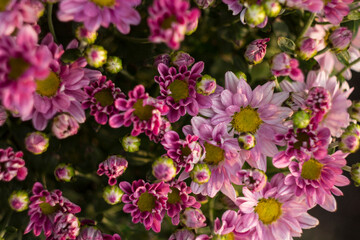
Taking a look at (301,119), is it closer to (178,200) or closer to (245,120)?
(245,120)

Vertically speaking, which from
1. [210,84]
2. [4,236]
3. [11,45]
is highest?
[11,45]

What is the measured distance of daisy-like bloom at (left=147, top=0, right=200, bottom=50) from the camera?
770 millimetres

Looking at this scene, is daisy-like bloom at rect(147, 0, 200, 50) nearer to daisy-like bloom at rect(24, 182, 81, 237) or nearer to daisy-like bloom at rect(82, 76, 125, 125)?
daisy-like bloom at rect(82, 76, 125, 125)

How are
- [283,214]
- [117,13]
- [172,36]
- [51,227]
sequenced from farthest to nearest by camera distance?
1. [283,214]
2. [51,227]
3. [117,13]
4. [172,36]

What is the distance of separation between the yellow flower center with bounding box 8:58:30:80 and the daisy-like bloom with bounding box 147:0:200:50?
28 cm

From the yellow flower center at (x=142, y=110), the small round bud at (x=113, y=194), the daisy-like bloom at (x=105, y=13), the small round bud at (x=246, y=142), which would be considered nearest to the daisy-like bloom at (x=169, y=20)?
the daisy-like bloom at (x=105, y=13)

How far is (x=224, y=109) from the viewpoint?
3.47ft

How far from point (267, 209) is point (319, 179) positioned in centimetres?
19

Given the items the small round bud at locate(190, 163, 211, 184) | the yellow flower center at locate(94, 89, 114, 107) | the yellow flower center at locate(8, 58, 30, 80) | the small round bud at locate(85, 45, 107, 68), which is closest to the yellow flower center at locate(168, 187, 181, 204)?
the small round bud at locate(190, 163, 211, 184)

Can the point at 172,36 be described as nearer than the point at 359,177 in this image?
Yes

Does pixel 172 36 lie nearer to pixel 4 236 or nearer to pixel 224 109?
pixel 224 109

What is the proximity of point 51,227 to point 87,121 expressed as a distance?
0.31m

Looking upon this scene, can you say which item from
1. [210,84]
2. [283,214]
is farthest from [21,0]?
[283,214]

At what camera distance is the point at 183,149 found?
991mm
